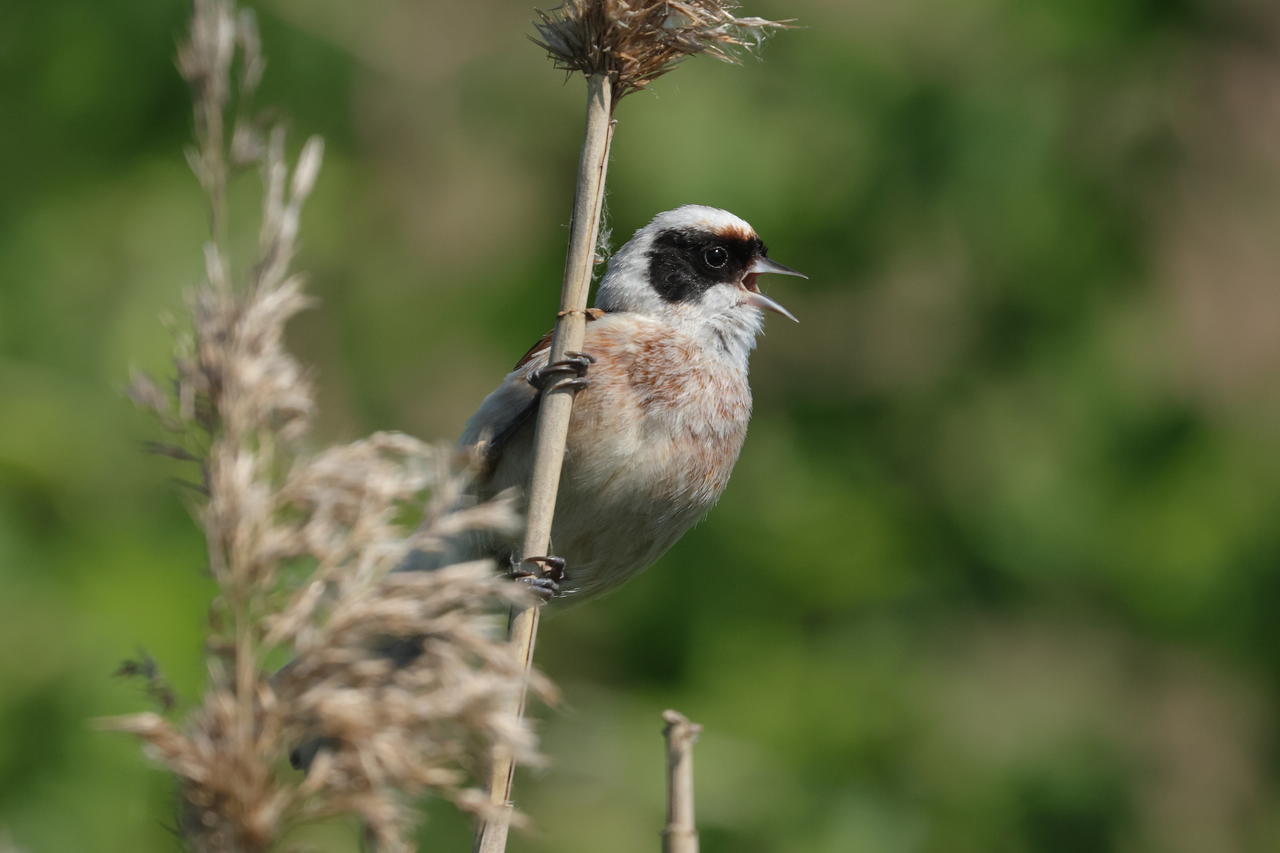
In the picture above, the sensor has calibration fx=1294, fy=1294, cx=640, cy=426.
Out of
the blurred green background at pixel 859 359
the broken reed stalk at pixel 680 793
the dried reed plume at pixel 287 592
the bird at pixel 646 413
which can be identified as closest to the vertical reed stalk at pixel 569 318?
the broken reed stalk at pixel 680 793

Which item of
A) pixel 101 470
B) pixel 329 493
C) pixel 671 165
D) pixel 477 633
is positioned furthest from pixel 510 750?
pixel 671 165

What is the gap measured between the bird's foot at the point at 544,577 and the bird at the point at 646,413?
0.01 metres

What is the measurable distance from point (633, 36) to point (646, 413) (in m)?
1.33

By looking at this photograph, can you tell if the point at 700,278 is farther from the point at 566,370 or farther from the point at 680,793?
the point at 680,793

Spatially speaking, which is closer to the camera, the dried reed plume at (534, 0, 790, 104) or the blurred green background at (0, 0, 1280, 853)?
the dried reed plume at (534, 0, 790, 104)

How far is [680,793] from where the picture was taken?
129 centimetres

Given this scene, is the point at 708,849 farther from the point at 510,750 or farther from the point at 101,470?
the point at 510,750

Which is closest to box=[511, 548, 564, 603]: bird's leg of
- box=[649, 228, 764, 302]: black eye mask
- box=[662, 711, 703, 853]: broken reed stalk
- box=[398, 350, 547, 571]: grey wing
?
box=[398, 350, 547, 571]: grey wing

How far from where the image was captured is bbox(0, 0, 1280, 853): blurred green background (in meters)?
4.52

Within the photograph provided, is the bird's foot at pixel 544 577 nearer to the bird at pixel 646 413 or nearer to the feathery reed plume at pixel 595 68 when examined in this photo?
the bird at pixel 646 413

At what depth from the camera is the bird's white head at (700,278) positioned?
3.35 meters

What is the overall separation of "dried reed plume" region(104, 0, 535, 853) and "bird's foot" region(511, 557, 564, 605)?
2.61ft

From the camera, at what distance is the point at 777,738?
15.1 ft

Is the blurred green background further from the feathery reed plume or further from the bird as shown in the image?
the feathery reed plume
